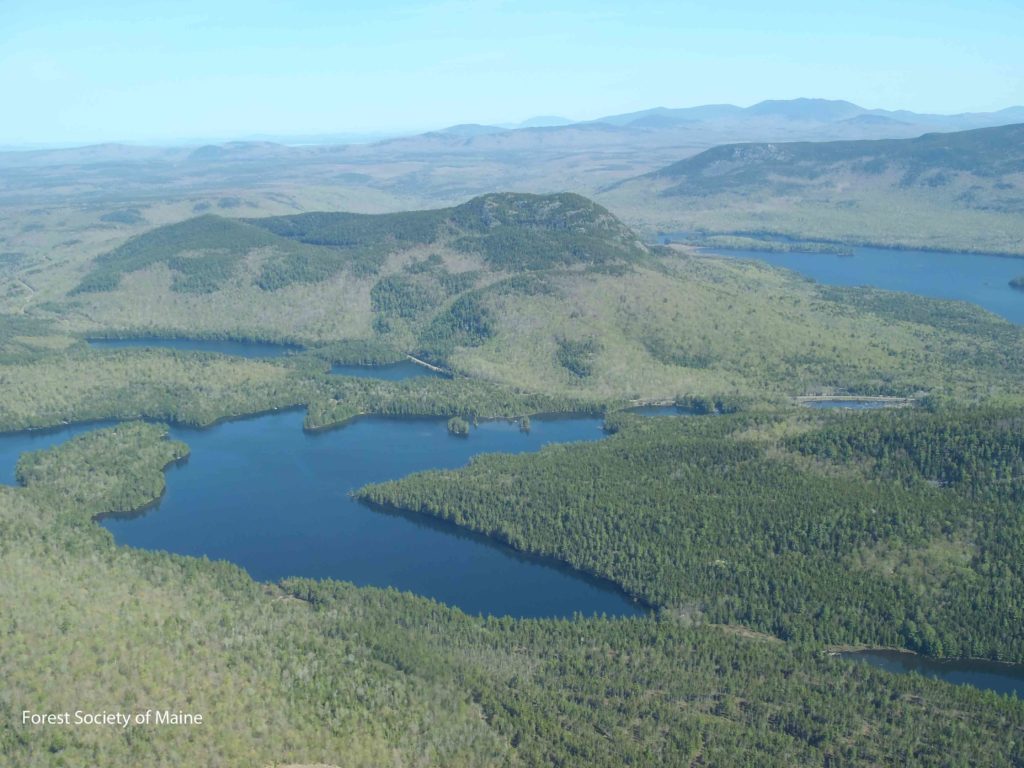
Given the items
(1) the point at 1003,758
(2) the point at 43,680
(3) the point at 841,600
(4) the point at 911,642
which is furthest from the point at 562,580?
(2) the point at 43,680

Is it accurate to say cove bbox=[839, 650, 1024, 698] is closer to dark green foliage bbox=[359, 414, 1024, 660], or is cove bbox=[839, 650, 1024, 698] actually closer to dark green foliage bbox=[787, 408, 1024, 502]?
dark green foliage bbox=[359, 414, 1024, 660]

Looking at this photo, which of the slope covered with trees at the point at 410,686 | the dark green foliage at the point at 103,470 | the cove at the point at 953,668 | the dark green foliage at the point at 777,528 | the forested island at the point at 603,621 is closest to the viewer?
the slope covered with trees at the point at 410,686

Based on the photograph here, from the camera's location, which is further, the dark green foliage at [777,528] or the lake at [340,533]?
the lake at [340,533]

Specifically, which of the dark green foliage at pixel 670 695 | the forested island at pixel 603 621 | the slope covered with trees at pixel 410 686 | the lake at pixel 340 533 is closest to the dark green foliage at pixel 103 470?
the forested island at pixel 603 621

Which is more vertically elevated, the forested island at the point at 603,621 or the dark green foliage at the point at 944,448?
the dark green foliage at the point at 944,448

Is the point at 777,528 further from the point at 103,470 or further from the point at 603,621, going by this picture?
the point at 103,470

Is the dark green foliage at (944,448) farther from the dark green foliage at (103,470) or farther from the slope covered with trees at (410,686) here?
the dark green foliage at (103,470)
